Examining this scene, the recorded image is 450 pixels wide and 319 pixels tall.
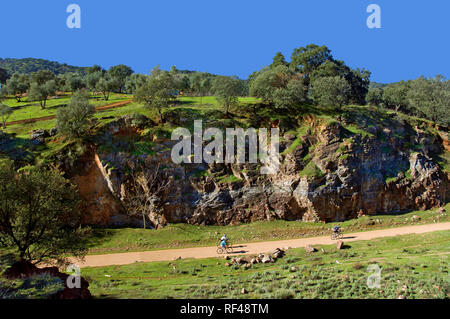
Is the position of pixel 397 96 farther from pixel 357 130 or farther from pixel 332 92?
pixel 357 130

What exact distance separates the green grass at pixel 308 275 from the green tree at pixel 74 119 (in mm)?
19014

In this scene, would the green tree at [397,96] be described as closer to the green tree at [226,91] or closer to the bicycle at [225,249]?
the green tree at [226,91]

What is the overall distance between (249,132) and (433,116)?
3765 cm

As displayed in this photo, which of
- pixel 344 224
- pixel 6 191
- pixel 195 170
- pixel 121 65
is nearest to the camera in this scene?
pixel 6 191

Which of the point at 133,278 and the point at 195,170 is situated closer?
the point at 133,278

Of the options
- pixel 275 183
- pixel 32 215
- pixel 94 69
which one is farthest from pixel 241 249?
pixel 94 69

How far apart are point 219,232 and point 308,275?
1565cm

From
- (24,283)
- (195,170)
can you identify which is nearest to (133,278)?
(24,283)

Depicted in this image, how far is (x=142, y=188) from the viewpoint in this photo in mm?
37156

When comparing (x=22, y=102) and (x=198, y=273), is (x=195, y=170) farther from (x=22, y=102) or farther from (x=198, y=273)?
(x=22, y=102)

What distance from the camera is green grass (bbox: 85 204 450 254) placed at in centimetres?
3180

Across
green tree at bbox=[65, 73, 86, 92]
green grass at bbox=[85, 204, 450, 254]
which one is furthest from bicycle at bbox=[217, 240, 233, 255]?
green tree at bbox=[65, 73, 86, 92]

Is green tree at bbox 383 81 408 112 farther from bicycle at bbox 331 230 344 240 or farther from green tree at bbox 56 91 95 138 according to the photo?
green tree at bbox 56 91 95 138

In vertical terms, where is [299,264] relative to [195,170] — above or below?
below
